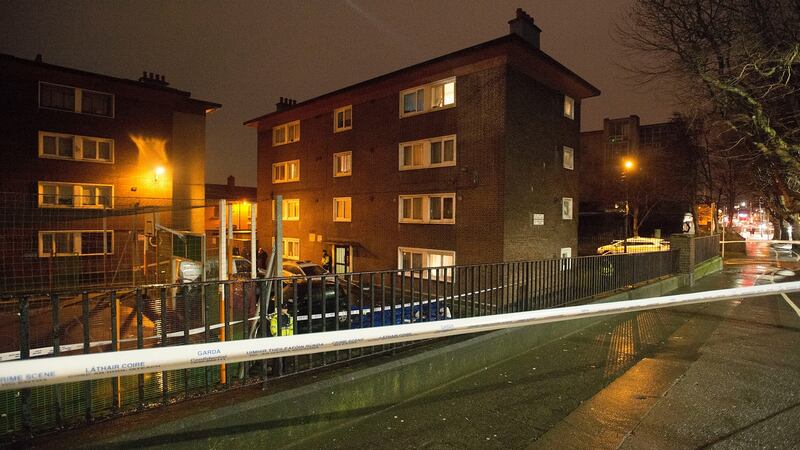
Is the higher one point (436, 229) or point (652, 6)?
point (652, 6)

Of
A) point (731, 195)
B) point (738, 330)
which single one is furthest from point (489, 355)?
point (731, 195)

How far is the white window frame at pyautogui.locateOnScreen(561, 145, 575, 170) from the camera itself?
19.4 m

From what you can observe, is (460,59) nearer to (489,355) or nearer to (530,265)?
(530,265)

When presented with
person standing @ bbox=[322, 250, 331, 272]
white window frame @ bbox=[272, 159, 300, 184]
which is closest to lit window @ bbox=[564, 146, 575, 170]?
person standing @ bbox=[322, 250, 331, 272]

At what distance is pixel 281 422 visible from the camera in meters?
3.68

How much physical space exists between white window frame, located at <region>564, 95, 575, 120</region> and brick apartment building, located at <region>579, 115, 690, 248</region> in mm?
12574

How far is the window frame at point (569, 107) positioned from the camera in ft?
63.7

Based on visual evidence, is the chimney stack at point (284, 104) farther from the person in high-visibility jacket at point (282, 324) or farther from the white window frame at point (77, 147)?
the person in high-visibility jacket at point (282, 324)

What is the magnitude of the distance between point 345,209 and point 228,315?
18.0 m

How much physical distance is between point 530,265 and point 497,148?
9454mm

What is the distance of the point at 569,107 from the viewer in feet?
64.6

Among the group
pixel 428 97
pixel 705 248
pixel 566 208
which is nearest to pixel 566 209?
pixel 566 208

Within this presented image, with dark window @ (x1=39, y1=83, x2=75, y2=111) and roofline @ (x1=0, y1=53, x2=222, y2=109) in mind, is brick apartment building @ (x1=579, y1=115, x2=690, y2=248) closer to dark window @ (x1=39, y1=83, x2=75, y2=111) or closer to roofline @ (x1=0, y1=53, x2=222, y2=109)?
roofline @ (x1=0, y1=53, x2=222, y2=109)

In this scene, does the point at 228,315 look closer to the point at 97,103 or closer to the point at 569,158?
the point at 569,158
